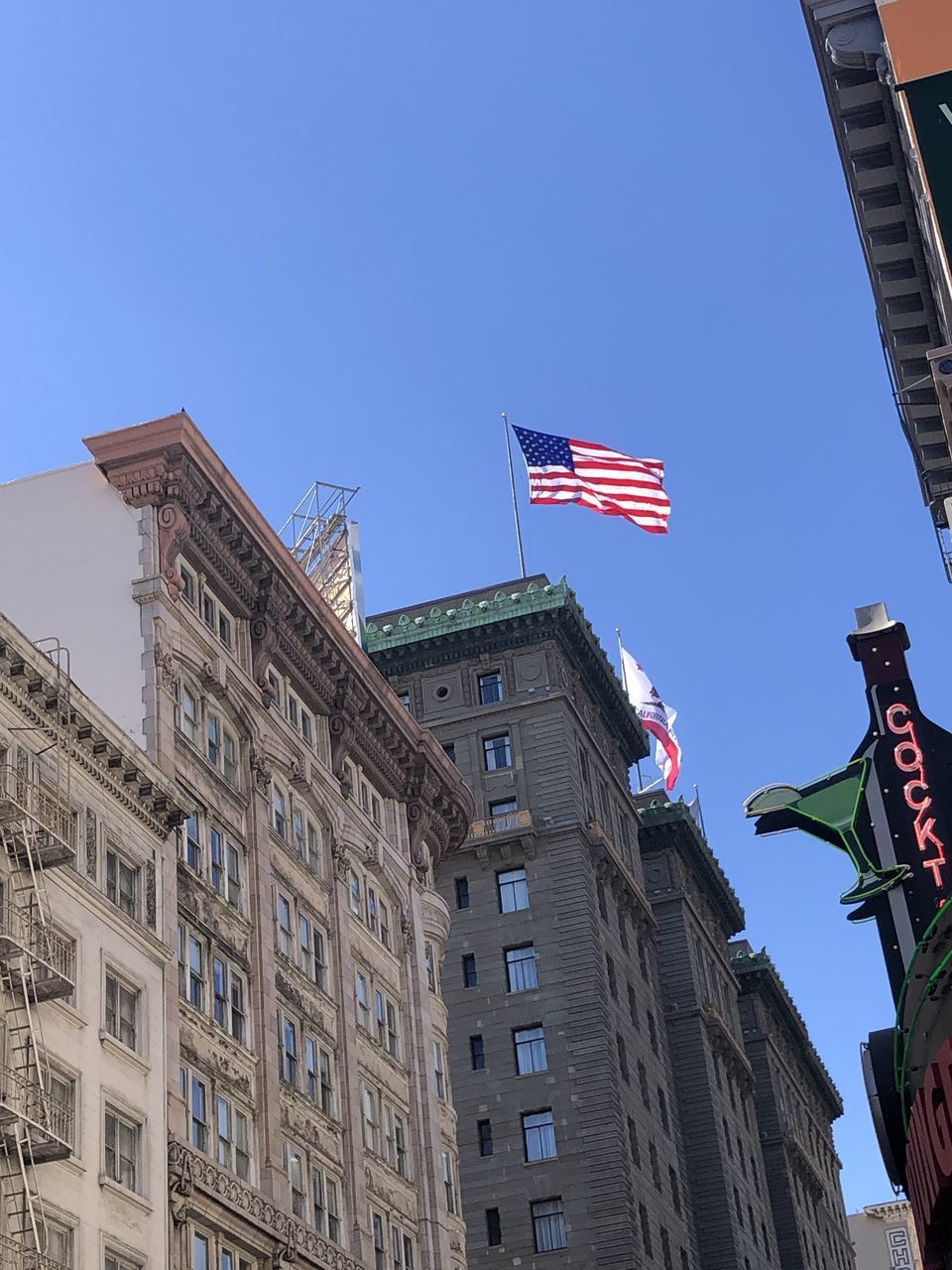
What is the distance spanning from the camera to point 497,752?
317 ft

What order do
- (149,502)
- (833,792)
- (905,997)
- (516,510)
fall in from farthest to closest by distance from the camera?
(516,510) < (149,502) < (833,792) < (905,997)

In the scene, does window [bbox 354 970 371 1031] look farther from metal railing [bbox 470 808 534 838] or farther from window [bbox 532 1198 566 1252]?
metal railing [bbox 470 808 534 838]

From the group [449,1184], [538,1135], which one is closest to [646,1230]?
[538,1135]

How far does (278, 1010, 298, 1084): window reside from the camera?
56688 mm

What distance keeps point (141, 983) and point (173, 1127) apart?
11.7 feet

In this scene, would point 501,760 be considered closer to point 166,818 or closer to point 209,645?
point 209,645

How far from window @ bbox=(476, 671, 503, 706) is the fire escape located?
2037 inches

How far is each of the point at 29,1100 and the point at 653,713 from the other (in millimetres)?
65701

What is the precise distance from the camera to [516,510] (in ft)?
348

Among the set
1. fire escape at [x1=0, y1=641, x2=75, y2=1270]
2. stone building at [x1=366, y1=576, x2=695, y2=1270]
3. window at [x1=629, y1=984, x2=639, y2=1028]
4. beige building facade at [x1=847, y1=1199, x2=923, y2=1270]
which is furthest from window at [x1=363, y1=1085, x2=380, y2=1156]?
beige building facade at [x1=847, y1=1199, x2=923, y2=1270]

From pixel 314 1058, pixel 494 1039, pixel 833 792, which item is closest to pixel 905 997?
pixel 833 792

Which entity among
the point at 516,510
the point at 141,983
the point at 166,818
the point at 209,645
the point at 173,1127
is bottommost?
the point at 173,1127

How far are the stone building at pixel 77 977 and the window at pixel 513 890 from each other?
42.4 metres

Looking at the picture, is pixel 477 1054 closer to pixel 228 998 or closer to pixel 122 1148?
pixel 228 998
